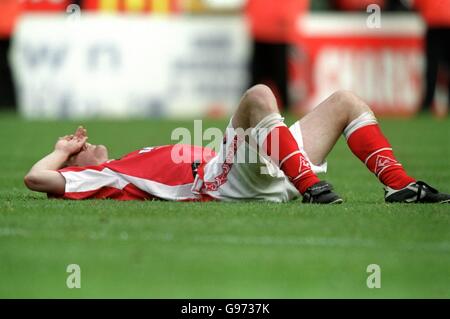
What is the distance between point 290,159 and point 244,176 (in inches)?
16.3

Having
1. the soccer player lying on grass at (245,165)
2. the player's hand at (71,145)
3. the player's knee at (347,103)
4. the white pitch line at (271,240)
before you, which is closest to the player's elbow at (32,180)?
the soccer player lying on grass at (245,165)

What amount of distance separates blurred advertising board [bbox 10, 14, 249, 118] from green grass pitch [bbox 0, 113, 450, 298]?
10.7m

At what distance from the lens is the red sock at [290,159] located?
774cm

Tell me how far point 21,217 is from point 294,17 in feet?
43.6

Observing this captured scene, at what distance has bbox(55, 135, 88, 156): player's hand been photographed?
27.0 feet

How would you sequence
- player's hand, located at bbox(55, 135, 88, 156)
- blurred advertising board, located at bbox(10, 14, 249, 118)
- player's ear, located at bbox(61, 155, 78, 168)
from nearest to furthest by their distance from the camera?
player's hand, located at bbox(55, 135, 88, 156) < player's ear, located at bbox(61, 155, 78, 168) < blurred advertising board, located at bbox(10, 14, 249, 118)

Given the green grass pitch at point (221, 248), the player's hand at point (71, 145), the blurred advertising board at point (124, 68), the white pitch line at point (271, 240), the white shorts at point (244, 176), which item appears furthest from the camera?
the blurred advertising board at point (124, 68)

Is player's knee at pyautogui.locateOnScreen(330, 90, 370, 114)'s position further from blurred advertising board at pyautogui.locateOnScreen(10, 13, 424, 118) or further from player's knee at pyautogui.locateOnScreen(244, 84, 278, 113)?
blurred advertising board at pyautogui.locateOnScreen(10, 13, 424, 118)

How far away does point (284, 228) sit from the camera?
7160mm

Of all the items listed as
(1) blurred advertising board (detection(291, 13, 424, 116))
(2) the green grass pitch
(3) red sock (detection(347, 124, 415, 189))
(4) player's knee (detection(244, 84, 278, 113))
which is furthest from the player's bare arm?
(1) blurred advertising board (detection(291, 13, 424, 116))

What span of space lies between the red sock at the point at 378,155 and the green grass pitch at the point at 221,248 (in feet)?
0.61

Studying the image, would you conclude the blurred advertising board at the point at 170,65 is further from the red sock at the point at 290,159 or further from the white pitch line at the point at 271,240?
the white pitch line at the point at 271,240
